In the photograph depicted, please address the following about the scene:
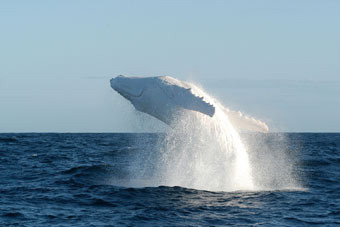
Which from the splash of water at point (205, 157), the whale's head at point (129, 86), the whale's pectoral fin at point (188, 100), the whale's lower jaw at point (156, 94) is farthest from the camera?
the splash of water at point (205, 157)

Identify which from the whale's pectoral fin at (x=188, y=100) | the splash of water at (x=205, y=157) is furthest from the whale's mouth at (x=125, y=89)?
the splash of water at (x=205, y=157)

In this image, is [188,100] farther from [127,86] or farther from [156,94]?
[127,86]

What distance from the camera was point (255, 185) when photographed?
15.4m

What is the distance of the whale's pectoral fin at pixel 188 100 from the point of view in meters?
10.9

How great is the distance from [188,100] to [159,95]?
0.98m

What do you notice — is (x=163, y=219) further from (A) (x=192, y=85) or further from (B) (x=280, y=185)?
(B) (x=280, y=185)

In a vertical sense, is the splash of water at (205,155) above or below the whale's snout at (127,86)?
below

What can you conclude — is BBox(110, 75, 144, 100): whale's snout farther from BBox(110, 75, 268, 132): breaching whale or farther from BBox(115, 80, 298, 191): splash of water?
BBox(115, 80, 298, 191): splash of water

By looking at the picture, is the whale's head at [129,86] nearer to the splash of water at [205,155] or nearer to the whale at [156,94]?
the whale at [156,94]

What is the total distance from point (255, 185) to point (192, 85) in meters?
4.44

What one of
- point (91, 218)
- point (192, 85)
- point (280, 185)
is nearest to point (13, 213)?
point (91, 218)

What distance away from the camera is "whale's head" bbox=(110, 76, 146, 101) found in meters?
12.0

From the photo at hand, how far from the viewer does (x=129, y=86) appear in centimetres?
1212

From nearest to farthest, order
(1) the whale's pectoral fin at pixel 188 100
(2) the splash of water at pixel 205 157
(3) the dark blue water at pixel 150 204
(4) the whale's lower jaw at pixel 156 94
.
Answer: (3) the dark blue water at pixel 150 204
(1) the whale's pectoral fin at pixel 188 100
(4) the whale's lower jaw at pixel 156 94
(2) the splash of water at pixel 205 157
